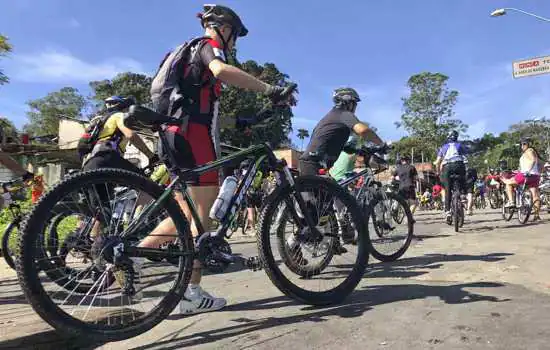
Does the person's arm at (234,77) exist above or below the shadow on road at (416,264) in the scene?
above

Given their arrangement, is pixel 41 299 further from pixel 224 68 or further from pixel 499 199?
pixel 499 199

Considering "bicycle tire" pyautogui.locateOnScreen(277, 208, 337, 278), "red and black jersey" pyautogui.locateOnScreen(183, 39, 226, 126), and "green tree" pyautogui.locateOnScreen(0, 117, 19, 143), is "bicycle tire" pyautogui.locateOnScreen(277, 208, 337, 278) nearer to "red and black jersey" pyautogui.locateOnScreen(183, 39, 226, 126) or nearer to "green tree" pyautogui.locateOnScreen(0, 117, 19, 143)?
"red and black jersey" pyautogui.locateOnScreen(183, 39, 226, 126)

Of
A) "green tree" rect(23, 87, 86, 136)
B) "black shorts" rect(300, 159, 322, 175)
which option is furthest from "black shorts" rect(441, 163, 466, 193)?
"green tree" rect(23, 87, 86, 136)

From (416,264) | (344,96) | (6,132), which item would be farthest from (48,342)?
(6,132)

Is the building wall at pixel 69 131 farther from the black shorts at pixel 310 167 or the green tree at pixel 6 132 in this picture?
the black shorts at pixel 310 167

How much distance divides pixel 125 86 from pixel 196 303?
158 feet

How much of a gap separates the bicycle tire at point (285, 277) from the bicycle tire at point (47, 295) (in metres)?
0.48

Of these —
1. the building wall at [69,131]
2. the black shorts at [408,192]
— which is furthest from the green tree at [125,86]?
the black shorts at [408,192]

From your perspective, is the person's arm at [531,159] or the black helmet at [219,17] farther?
the person's arm at [531,159]

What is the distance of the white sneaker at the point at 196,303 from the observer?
2.99 m

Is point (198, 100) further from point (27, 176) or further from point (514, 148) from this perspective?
point (514, 148)

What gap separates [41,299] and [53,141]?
38.0 meters

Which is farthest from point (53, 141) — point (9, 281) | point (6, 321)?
point (6, 321)

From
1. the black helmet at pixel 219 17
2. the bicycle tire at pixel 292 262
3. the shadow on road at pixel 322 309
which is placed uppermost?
the black helmet at pixel 219 17
